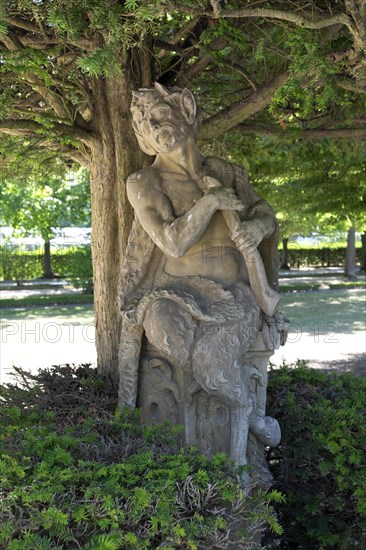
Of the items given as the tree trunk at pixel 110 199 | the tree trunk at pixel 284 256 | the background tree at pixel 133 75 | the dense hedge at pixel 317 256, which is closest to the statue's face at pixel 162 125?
the background tree at pixel 133 75

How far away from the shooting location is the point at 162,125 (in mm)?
3904

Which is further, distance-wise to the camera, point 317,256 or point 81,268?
point 317,256

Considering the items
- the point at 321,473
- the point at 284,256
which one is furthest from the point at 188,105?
the point at 284,256

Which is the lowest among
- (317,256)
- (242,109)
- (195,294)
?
(317,256)

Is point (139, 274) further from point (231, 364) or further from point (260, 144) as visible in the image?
point (260, 144)

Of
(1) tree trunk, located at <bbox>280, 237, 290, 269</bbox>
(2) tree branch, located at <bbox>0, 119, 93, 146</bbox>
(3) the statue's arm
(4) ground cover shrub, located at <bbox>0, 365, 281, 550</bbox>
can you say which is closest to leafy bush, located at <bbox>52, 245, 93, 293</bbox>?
(1) tree trunk, located at <bbox>280, 237, 290, 269</bbox>

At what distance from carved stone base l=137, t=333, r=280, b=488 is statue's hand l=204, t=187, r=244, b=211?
0.93 metres

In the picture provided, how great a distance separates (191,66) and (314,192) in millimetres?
4256

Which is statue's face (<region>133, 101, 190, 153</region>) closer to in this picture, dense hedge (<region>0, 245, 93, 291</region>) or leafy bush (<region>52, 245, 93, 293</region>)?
leafy bush (<region>52, 245, 93, 293</region>)

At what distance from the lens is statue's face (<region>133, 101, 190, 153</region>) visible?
12.8 feet

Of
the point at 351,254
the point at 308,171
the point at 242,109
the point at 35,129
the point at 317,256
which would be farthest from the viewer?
the point at 317,256

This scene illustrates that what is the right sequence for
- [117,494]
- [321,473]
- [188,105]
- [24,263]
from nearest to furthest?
1. [117,494]
2. [188,105]
3. [321,473]
4. [24,263]

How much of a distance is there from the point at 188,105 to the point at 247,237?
0.90m

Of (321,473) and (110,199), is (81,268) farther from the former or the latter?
(321,473)
